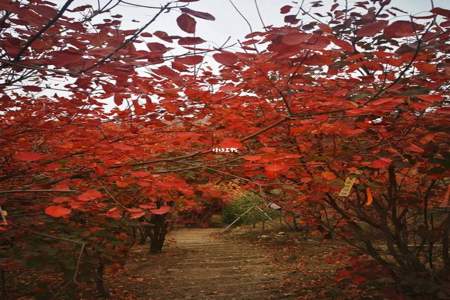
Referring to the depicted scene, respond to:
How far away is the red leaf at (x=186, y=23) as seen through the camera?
1.42 metres

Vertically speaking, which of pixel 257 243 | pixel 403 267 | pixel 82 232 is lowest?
pixel 257 243

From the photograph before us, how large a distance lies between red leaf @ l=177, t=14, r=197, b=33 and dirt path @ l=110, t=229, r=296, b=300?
5.51 metres

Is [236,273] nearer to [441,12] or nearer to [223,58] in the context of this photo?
[223,58]

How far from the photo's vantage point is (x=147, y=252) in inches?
433

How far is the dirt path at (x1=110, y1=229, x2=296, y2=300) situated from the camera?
643 cm

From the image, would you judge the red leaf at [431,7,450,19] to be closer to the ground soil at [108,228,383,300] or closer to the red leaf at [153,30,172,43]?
the red leaf at [153,30,172,43]

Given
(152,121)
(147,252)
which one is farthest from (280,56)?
(147,252)

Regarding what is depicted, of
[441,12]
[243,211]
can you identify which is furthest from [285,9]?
[243,211]

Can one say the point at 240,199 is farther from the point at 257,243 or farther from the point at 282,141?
the point at 282,141

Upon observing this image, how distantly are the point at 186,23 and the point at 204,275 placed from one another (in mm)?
7202

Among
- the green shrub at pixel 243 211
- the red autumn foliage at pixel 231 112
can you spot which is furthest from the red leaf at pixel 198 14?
the green shrub at pixel 243 211

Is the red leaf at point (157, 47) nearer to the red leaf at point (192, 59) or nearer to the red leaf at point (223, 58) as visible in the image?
the red leaf at point (192, 59)

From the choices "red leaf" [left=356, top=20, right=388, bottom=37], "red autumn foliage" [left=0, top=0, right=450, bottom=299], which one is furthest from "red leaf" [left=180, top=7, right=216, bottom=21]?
"red leaf" [left=356, top=20, right=388, bottom=37]

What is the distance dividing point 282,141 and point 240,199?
13964mm
